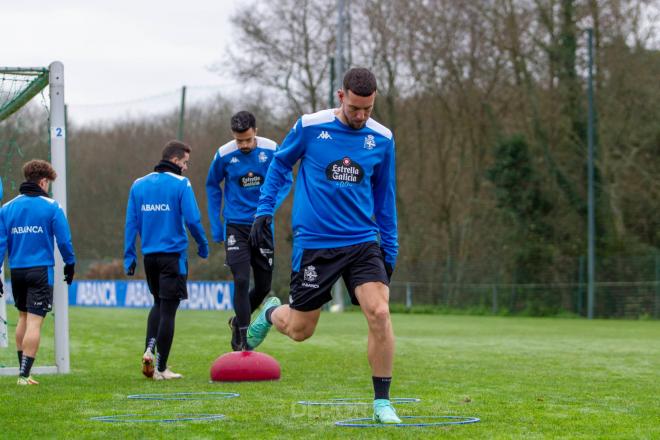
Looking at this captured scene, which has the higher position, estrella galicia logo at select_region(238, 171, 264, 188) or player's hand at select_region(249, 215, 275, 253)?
estrella galicia logo at select_region(238, 171, 264, 188)

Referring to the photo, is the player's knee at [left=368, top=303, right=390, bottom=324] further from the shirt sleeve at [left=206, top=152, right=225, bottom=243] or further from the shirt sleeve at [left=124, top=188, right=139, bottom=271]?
the shirt sleeve at [left=206, top=152, right=225, bottom=243]

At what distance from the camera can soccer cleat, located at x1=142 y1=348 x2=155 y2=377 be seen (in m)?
9.16

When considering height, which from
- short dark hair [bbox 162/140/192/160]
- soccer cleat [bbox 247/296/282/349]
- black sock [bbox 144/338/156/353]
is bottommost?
black sock [bbox 144/338/156/353]

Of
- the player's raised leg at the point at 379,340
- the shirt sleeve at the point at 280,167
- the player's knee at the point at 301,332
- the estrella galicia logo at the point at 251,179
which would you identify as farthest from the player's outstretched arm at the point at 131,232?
the player's raised leg at the point at 379,340

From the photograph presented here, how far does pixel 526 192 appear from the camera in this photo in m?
30.3

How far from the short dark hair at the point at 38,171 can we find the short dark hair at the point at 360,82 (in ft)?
12.4

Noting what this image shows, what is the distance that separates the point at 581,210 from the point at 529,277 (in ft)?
7.54

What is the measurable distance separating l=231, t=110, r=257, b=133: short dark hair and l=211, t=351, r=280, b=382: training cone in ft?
6.51

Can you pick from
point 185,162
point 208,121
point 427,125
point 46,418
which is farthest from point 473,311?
point 46,418

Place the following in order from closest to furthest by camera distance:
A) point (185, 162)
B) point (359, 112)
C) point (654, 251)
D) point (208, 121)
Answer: point (359, 112) → point (185, 162) → point (654, 251) → point (208, 121)

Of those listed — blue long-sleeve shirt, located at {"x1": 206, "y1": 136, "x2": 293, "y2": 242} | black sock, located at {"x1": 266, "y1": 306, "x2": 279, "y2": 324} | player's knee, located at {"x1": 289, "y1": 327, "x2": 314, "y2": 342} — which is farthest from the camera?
blue long-sleeve shirt, located at {"x1": 206, "y1": 136, "x2": 293, "y2": 242}

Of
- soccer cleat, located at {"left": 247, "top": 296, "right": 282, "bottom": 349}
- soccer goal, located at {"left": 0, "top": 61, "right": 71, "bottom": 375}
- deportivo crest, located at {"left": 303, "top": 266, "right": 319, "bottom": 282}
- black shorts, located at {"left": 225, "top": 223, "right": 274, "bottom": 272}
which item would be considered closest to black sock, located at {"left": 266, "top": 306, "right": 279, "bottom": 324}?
soccer cleat, located at {"left": 247, "top": 296, "right": 282, "bottom": 349}

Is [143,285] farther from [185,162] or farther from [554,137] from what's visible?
[185,162]

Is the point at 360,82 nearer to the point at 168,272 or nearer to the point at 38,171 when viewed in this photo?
the point at 168,272
